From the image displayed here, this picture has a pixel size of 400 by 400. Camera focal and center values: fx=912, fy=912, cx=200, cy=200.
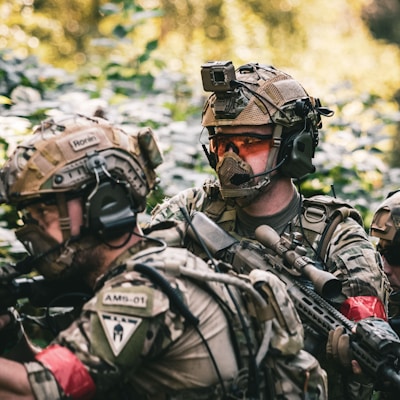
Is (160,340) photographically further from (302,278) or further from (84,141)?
(302,278)

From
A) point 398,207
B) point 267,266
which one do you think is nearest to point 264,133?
point 267,266

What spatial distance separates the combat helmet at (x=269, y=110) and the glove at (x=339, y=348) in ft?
3.24

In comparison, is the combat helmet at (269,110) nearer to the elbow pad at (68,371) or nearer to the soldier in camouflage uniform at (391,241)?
the soldier in camouflage uniform at (391,241)

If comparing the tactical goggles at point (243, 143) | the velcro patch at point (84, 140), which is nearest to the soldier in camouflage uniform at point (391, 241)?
the tactical goggles at point (243, 143)

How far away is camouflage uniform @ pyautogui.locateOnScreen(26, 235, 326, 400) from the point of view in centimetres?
299

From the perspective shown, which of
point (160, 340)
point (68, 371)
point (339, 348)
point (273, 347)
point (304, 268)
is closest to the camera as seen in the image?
point (68, 371)

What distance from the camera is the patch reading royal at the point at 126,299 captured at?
119 inches

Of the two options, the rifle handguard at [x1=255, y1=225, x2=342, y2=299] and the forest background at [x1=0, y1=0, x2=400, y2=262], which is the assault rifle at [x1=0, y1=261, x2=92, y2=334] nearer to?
the rifle handguard at [x1=255, y1=225, x2=342, y2=299]

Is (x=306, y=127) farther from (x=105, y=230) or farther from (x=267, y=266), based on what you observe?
(x=105, y=230)

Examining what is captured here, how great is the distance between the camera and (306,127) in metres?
5.05

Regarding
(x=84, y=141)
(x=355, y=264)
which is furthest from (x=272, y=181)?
(x=84, y=141)

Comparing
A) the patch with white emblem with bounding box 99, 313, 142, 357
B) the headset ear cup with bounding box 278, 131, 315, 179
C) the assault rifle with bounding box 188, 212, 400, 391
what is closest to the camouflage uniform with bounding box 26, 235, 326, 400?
the patch with white emblem with bounding box 99, 313, 142, 357

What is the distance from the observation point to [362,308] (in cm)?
449

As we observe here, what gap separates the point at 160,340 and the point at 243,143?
2063 mm
